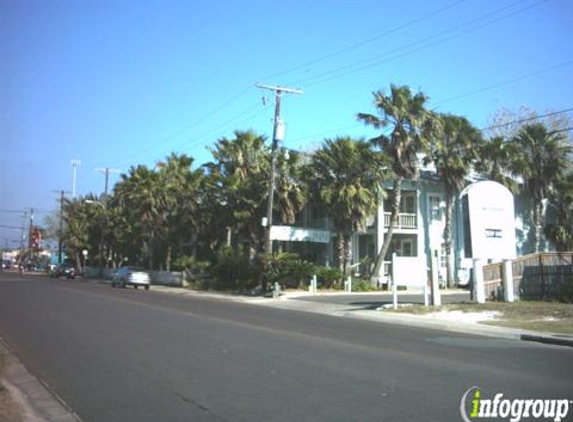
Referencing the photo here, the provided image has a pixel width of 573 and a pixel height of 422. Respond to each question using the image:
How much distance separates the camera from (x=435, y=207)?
40.9 metres

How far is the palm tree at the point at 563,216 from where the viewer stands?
4079cm

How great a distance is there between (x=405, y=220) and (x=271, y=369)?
3127 centimetres

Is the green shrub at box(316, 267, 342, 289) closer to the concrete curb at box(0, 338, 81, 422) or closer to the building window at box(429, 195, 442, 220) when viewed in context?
the building window at box(429, 195, 442, 220)

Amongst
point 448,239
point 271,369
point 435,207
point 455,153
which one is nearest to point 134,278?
point 435,207

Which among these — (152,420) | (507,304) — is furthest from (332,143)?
(152,420)

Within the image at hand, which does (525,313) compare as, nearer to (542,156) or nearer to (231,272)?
(231,272)

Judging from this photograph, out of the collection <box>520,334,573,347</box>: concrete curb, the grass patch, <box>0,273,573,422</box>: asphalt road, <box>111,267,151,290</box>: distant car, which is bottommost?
<box>0,273,573,422</box>: asphalt road

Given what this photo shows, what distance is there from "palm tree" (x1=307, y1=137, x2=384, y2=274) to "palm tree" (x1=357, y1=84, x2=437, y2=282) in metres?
1.96

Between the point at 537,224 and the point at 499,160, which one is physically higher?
the point at 499,160

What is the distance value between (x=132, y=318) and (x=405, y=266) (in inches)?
401

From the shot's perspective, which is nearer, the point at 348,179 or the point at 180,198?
the point at 348,179

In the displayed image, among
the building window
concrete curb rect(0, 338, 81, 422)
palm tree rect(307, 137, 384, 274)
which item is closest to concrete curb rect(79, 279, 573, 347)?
palm tree rect(307, 137, 384, 274)

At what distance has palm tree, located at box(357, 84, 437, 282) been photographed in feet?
114

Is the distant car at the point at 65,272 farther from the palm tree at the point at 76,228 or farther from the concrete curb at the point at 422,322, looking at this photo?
the concrete curb at the point at 422,322
